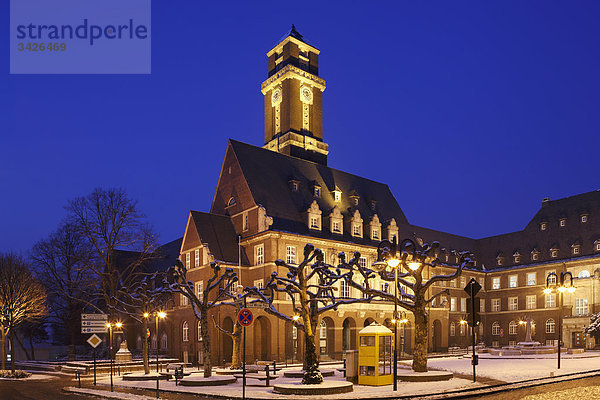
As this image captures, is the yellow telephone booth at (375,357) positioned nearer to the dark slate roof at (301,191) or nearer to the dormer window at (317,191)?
the dark slate roof at (301,191)

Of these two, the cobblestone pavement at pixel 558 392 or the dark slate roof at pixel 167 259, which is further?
the dark slate roof at pixel 167 259

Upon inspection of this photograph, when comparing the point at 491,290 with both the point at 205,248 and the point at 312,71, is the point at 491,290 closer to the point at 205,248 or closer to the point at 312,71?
the point at 312,71

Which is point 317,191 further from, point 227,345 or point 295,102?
point 227,345

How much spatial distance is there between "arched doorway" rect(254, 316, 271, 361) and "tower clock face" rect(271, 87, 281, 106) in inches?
1429

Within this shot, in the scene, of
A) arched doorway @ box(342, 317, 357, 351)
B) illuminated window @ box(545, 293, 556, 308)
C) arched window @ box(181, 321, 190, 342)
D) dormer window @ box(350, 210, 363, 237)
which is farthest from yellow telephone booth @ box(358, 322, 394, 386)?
illuminated window @ box(545, 293, 556, 308)

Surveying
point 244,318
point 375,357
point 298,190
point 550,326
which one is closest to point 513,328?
point 550,326

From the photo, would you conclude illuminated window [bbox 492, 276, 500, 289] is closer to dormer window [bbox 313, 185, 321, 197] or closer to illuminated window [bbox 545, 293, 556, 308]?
illuminated window [bbox 545, 293, 556, 308]

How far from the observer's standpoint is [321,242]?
5884cm

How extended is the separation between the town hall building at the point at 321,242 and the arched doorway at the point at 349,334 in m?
0.12

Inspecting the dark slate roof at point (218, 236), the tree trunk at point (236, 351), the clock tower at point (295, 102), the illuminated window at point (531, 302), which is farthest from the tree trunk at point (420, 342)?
the illuminated window at point (531, 302)

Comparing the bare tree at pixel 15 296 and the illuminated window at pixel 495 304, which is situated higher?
the bare tree at pixel 15 296

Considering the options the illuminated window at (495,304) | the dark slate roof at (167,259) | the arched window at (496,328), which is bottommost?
the arched window at (496,328)

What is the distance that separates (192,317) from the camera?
189 feet

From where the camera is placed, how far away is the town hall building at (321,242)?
56219 millimetres
